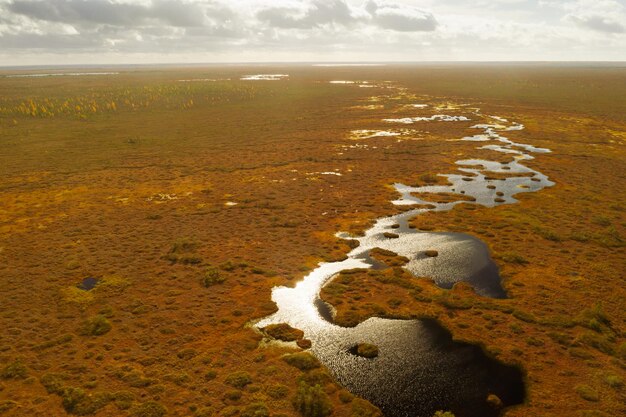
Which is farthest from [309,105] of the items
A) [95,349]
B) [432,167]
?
[95,349]

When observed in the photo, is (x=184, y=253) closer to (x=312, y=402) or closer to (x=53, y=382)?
(x=53, y=382)

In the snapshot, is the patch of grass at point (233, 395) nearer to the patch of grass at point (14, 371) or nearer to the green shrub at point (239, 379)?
the green shrub at point (239, 379)

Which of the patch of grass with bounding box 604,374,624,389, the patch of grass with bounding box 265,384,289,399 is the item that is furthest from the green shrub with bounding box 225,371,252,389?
the patch of grass with bounding box 604,374,624,389

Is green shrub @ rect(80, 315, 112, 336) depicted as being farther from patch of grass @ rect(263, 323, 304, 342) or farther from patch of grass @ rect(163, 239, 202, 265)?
patch of grass @ rect(263, 323, 304, 342)

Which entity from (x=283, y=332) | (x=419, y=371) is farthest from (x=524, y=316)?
(x=283, y=332)

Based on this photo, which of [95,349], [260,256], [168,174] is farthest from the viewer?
[168,174]

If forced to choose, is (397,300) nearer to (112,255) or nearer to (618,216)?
(112,255)

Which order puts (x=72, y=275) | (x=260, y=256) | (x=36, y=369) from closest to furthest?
(x=36, y=369) → (x=72, y=275) → (x=260, y=256)

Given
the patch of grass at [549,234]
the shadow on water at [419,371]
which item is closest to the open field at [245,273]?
the patch of grass at [549,234]
